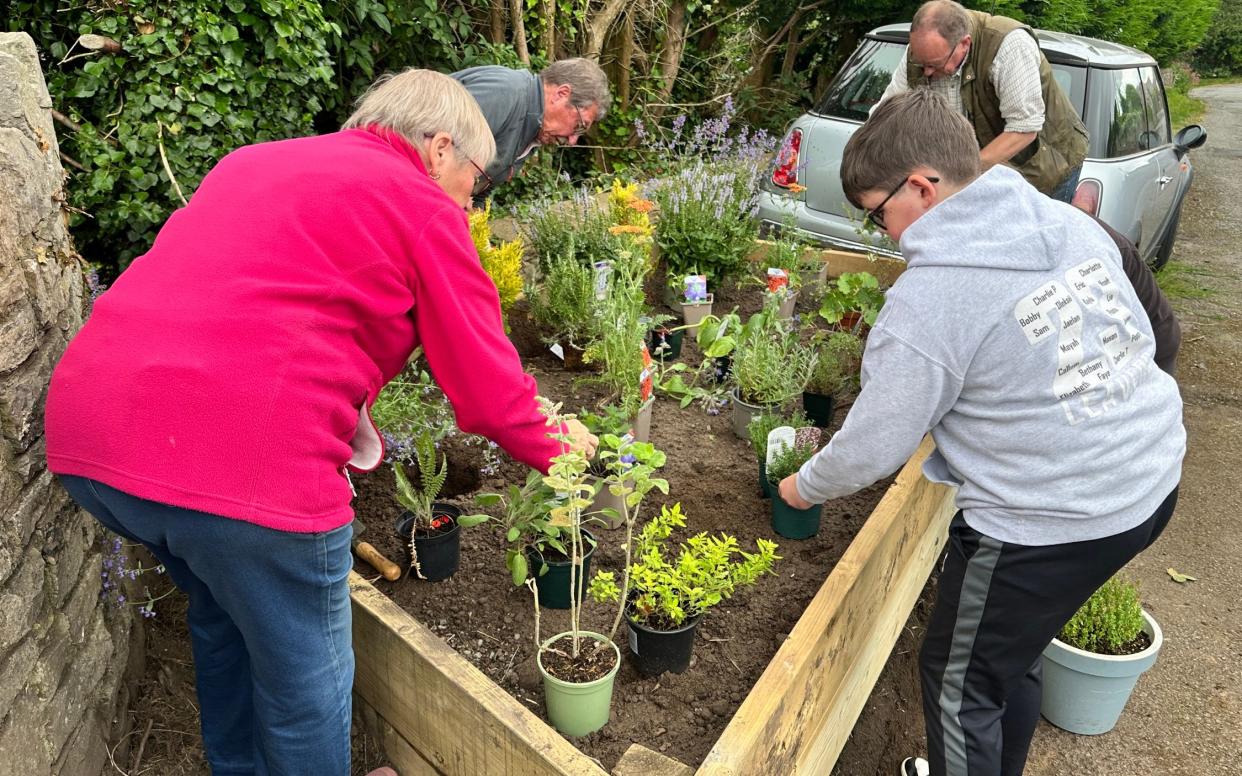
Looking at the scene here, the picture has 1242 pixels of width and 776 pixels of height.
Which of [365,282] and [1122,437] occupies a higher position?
[365,282]

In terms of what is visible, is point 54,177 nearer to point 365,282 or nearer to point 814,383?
point 365,282

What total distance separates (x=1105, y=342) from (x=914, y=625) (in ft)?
5.64

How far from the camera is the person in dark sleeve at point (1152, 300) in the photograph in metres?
2.14

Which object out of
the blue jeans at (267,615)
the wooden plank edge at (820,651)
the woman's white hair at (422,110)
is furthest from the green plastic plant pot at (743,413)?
the blue jeans at (267,615)

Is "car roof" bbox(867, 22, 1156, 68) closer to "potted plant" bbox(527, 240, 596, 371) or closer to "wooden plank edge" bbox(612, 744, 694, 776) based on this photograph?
"potted plant" bbox(527, 240, 596, 371)

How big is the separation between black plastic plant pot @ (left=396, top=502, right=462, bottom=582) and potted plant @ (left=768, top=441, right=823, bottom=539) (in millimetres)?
939

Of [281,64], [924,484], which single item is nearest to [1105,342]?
[924,484]

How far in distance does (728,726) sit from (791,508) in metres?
0.93

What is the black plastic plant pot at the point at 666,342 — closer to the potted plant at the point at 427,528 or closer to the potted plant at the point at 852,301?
the potted plant at the point at 852,301

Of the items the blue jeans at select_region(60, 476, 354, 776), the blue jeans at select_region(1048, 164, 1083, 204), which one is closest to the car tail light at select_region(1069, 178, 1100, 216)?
the blue jeans at select_region(1048, 164, 1083, 204)

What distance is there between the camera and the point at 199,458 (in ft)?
4.40

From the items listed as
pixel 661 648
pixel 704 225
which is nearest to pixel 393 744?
pixel 661 648

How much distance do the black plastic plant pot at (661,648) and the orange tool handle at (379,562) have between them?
634 mm

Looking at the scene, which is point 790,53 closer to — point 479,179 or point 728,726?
point 479,179
